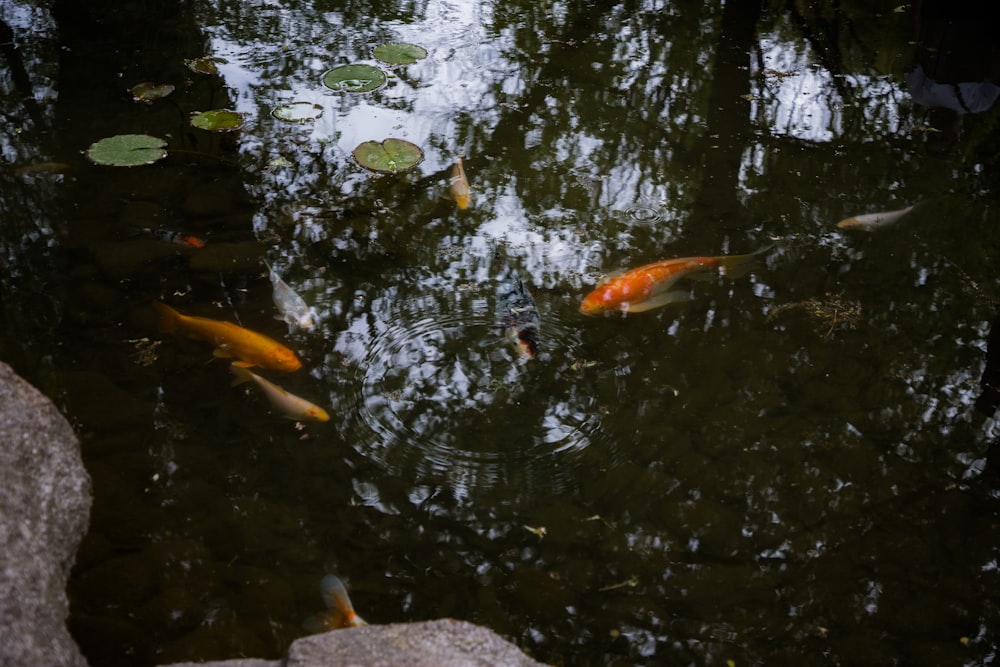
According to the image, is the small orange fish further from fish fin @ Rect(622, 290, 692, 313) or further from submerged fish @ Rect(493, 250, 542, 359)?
fish fin @ Rect(622, 290, 692, 313)

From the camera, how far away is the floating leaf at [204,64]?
5.91 metres

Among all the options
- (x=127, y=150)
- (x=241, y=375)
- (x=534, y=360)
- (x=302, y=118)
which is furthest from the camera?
(x=302, y=118)

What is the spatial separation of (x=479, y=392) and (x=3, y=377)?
1.82 metres

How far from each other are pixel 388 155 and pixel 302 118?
0.87 m

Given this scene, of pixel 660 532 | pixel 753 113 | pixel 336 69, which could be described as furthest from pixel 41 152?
pixel 753 113

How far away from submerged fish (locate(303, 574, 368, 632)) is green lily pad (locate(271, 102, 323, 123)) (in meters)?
3.64

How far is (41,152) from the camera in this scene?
4910 millimetres

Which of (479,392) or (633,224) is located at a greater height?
(633,224)

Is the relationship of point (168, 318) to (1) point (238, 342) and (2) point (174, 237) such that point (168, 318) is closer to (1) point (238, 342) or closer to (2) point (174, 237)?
(1) point (238, 342)

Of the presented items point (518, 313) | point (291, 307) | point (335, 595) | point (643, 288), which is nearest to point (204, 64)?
point (291, 307)

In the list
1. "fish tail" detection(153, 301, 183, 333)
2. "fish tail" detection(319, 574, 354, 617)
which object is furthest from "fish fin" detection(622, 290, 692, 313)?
"fish tail" detection(153, 301, 183, 333)

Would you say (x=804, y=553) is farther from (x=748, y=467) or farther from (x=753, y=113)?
(x=753, y=113)

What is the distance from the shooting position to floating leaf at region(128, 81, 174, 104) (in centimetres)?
551

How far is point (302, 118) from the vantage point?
5.34m
